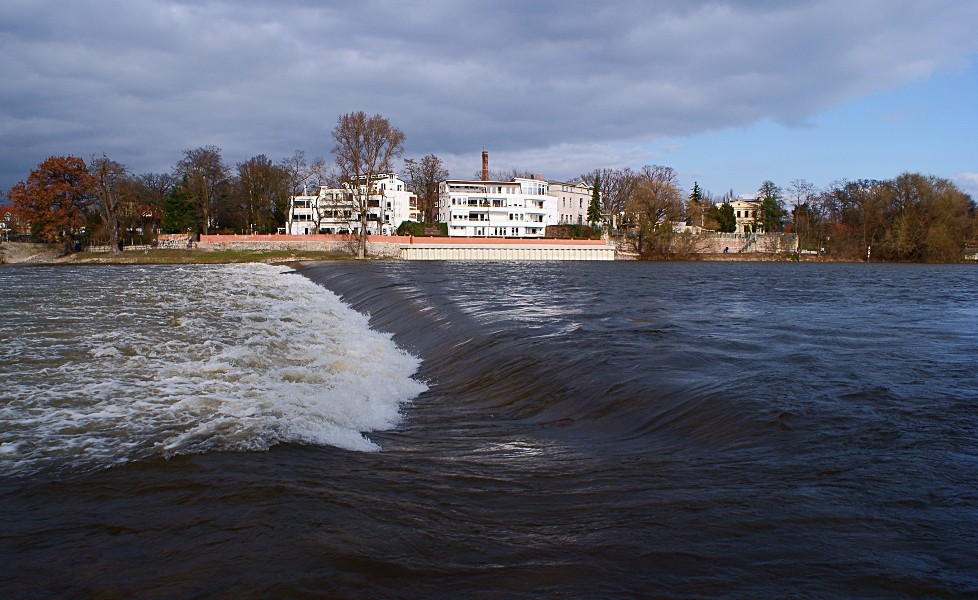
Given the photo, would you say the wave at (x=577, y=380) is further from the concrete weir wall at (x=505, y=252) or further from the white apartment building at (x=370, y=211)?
the white apartment building at (x=370, y=211)

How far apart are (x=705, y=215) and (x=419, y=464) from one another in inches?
4354

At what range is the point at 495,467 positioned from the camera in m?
6.63

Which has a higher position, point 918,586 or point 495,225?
point 495,225

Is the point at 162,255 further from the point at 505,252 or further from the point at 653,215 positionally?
the point at 653,215

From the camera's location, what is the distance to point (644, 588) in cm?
427

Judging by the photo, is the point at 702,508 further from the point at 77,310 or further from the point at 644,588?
the point at 77,310

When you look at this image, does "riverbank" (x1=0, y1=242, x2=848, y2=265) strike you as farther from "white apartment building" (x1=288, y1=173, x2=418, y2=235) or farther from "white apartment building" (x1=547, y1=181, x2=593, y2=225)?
"white apartment building" (x1=547, y1=181, x2=593, y2=225)

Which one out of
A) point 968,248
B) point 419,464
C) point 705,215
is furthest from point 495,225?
point 419,464

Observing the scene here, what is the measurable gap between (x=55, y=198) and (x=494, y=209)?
55.6 metres

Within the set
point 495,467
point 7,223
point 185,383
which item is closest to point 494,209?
point 7,223

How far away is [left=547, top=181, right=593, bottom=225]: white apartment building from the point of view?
112375 millimetres

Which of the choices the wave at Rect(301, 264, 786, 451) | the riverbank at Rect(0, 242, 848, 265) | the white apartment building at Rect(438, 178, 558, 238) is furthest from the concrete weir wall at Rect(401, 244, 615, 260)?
the wave at Rect(301, 264, 786, 451)

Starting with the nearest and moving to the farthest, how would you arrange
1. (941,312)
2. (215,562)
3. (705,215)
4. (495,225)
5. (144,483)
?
(215,562), (144,483), (941,312), (495,225), (705,215)

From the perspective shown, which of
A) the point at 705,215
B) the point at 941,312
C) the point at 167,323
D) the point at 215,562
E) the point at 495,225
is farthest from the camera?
the point at 705,215
